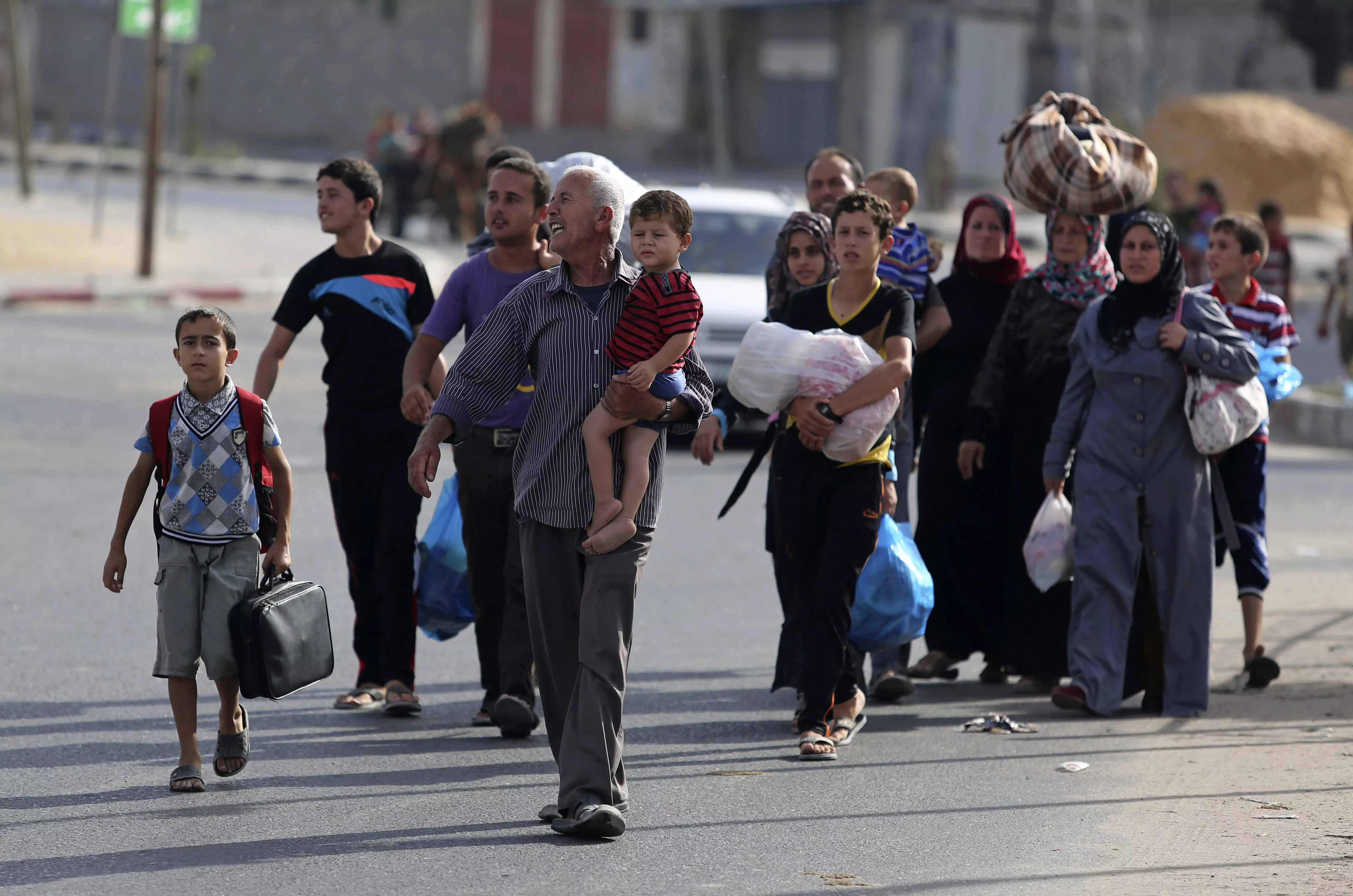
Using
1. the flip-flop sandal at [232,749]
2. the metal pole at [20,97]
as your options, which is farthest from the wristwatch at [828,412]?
the metal pole at [20,97]

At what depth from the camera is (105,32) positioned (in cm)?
5859

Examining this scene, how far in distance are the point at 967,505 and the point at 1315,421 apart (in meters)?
8.66

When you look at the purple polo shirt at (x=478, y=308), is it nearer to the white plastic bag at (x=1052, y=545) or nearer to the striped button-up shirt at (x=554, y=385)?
the striped button-up shirt at (x=554, y=385)

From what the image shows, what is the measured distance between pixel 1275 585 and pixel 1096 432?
3038 mm

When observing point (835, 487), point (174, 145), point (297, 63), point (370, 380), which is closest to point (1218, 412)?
point (835, 487)

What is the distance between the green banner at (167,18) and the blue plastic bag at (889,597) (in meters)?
18.3

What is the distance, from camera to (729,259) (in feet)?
48.7

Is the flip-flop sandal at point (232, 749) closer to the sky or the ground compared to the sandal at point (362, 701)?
closer to the sky

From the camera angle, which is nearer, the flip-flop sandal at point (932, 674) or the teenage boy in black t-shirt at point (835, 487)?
the teenage boy in black t-shirt at point (835, 487)

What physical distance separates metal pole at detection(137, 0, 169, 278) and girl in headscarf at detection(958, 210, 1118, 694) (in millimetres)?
16295

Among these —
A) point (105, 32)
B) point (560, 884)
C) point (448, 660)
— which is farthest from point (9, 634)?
point (105, 32)

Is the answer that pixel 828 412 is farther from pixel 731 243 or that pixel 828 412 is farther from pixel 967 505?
pixel 731 243

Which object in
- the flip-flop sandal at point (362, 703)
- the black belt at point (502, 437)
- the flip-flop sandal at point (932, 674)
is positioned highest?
the black belt at point (502, 437)

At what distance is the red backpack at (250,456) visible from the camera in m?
5.39
